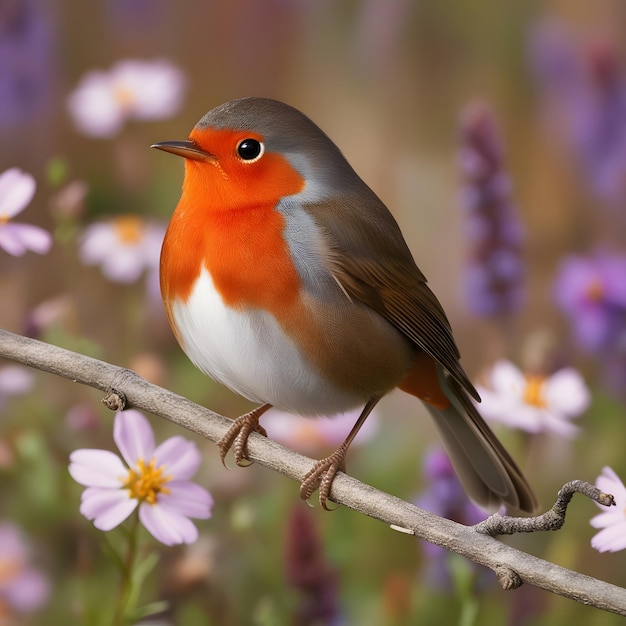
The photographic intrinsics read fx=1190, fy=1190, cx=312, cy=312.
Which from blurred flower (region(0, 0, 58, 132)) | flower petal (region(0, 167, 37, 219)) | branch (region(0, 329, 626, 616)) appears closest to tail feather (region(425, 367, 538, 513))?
branch (region(0, 329, 626, 616))

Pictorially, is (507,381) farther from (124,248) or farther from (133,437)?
(124,248)

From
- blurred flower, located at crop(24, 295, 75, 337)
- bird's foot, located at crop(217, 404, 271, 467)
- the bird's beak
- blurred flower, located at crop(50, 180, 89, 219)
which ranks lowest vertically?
bird's foot, located at crop(217, 404, 271, 467)

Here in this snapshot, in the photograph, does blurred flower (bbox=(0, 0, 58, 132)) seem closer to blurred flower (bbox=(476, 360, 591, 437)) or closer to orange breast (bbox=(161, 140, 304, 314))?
orange breast (bbox=(161, 140, 304, 314))

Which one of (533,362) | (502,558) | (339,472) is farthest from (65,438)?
(502,558)

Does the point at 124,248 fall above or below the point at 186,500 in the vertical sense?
above

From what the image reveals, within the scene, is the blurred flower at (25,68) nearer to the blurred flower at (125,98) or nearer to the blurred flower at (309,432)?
the blurred flower at (125,98)

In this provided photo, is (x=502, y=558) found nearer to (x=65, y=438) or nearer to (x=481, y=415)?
(x=481, y=415)

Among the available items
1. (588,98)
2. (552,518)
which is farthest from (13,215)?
(588,98)
